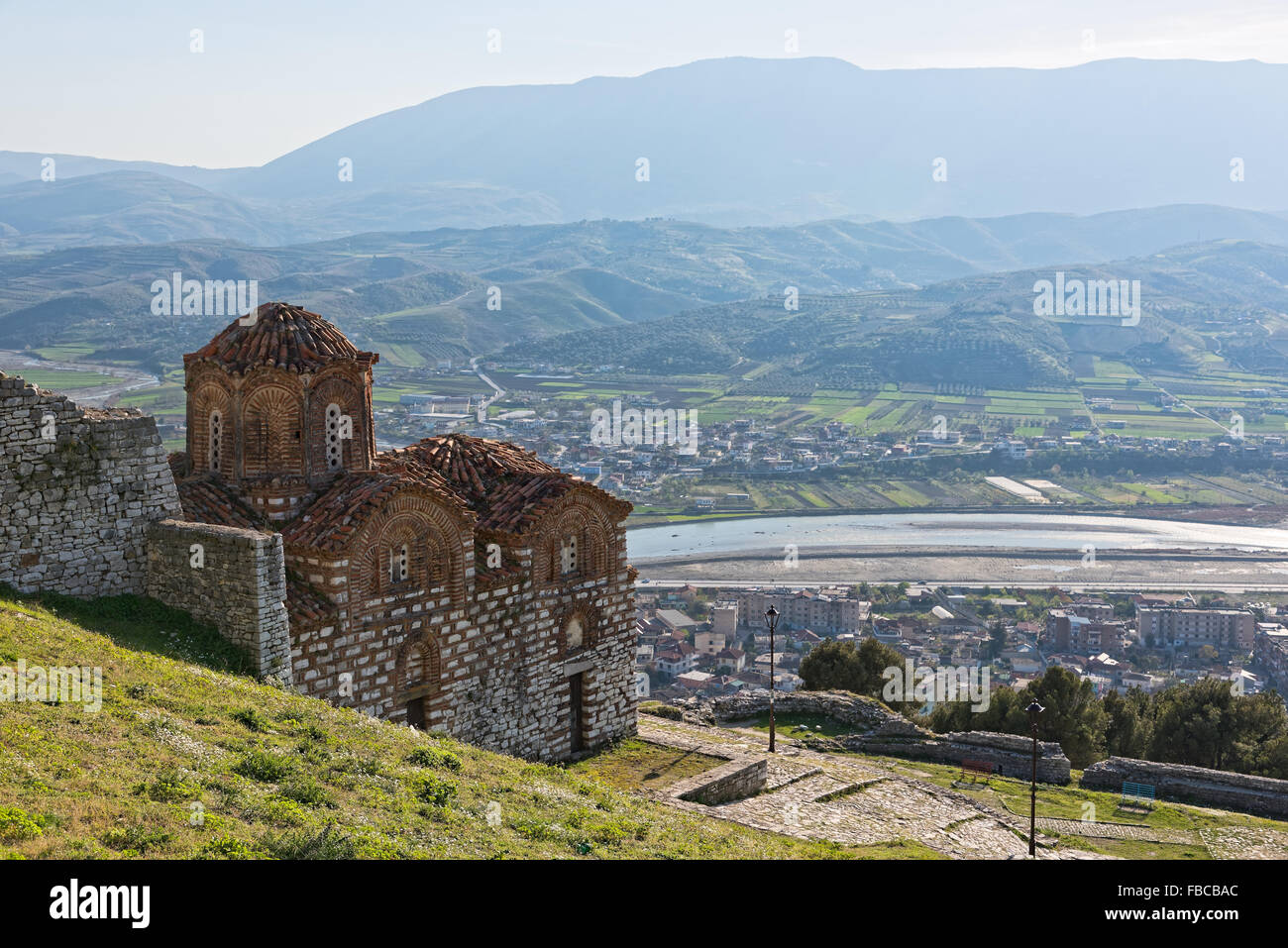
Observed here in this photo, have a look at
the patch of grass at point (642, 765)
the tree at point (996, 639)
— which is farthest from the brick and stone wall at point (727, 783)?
the tree at point (996, 639)

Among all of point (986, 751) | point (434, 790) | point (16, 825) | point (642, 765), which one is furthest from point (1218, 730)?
point (16, 825)

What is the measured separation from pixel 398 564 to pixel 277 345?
13.3 feet

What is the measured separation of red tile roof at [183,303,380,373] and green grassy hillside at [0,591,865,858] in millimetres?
4564

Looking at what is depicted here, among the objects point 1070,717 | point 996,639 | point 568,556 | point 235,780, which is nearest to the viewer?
point 235,780

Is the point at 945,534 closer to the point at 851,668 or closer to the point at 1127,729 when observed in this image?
the point at 851,668

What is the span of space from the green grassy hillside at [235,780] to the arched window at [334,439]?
4287mm

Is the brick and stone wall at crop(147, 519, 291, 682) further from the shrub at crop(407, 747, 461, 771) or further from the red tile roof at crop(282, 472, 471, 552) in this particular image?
the shrub at crop(407, 747, 461, 771)

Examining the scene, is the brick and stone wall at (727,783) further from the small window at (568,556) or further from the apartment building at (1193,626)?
the apartment building at (1193,626)

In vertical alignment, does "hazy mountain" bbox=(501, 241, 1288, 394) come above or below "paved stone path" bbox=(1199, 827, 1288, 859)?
above

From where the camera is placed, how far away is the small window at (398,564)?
18.4 metres

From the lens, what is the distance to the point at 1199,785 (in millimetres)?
24250

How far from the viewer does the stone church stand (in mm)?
17766

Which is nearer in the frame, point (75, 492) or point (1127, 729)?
point (75, 492)

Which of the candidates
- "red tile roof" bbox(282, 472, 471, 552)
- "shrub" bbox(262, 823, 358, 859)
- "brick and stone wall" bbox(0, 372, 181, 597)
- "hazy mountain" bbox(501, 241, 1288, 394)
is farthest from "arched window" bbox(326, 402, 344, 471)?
"hazy mountain" bbox(501, 241, 1288, 394)
